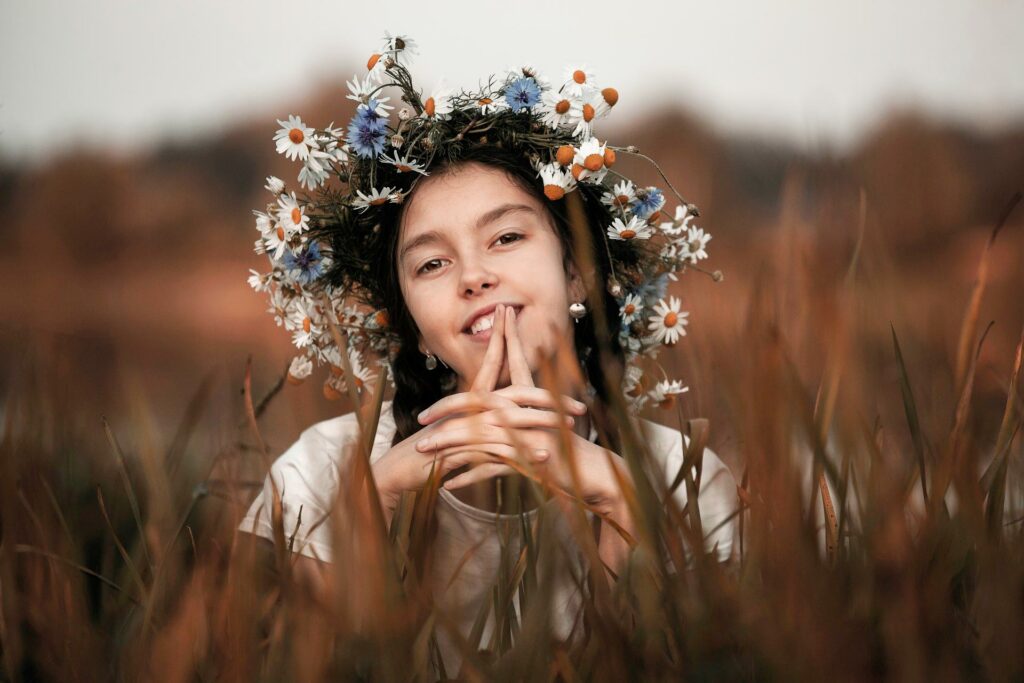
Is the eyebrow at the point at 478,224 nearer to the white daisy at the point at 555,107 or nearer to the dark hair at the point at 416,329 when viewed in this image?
the dark hair at the point at 416,329

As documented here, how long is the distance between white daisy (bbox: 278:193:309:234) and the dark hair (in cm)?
18

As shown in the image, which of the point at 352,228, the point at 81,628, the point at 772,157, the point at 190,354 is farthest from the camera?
the point at 190,354

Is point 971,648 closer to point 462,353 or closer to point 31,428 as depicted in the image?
point 31,428

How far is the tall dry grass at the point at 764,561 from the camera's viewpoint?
1.83 feet

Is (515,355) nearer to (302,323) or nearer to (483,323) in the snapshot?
(483,323)

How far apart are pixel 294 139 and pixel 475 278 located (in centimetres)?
49

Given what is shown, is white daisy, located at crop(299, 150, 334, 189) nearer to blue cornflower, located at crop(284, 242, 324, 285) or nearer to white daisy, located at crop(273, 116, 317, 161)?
white daisy, located at crop(273, 116, 317, 161)

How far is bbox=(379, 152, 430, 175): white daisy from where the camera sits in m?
1.70

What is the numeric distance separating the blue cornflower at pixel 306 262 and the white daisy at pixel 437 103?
0.40m

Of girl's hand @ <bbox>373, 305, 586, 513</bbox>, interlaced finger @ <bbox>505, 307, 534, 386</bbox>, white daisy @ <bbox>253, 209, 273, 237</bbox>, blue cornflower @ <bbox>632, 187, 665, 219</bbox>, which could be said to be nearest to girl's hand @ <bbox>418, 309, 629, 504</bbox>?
girl's hand @ <bbox>373, 305, 586, 513</bbox>

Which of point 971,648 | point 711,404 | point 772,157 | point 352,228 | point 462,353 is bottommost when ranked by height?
point 971,648

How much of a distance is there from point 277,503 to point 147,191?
392 inches

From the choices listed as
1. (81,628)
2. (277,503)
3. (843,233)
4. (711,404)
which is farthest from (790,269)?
(81,628)

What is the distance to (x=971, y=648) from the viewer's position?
2.00 feet
